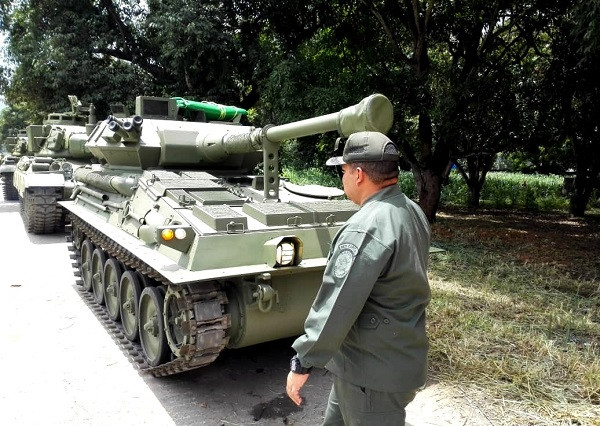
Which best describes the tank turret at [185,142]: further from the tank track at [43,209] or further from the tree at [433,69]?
the tree at [433,69]

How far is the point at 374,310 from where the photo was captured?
223cm

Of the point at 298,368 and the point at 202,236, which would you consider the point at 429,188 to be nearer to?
the point at 202,236

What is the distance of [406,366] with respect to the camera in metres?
2.25

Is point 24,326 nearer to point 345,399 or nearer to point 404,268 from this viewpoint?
point 345,399


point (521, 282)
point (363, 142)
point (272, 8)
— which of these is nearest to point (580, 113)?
point (521, 282)

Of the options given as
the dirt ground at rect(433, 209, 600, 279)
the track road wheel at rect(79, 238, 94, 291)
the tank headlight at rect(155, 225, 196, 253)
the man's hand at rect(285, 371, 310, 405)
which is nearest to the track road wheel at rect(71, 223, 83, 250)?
the track road wheel at rect(79, 238, 94, 291)

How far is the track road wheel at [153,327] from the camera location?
4258 mm

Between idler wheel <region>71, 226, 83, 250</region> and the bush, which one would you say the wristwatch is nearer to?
Result: idler wheel <region>71, 226, 83, 250</region>

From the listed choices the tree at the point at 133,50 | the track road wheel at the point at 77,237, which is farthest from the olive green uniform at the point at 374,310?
the tree at the point at 133,50

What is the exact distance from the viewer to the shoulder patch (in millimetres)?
2107

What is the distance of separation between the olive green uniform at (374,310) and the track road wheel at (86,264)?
498 cm

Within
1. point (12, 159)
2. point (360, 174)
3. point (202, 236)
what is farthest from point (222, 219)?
point (12, 159)

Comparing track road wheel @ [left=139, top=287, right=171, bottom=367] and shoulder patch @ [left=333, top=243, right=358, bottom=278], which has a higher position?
shoulder patch @ [left=333, top=243, right=358, bottom=278]

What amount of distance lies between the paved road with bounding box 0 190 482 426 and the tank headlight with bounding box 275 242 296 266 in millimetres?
1155
